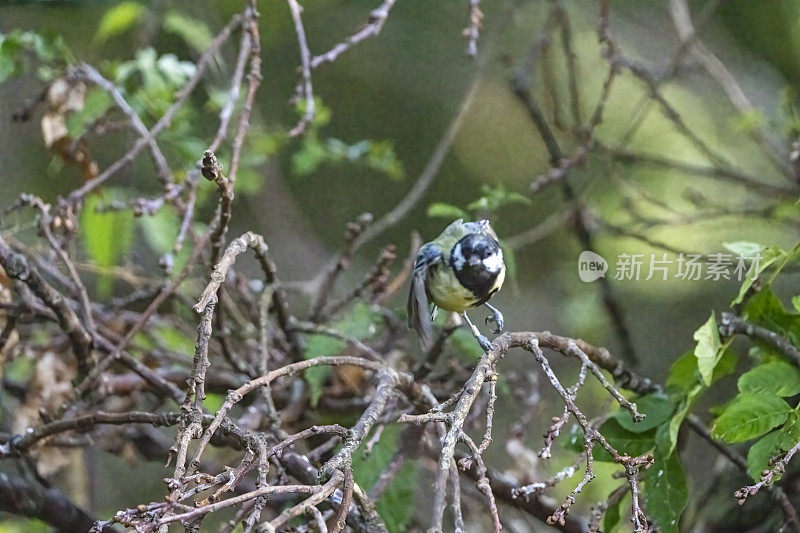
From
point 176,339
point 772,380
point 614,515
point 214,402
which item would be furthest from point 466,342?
point 176,339

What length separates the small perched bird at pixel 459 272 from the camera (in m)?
0.72

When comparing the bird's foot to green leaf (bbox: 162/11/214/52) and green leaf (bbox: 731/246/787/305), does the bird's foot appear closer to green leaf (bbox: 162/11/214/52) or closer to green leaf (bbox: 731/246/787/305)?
green leaf (bbox: 731/246/787/305)

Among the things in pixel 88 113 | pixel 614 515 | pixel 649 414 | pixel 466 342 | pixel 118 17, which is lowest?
pixel 614 515

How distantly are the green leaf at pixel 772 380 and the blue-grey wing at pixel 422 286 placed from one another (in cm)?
33

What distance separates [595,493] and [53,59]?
131 cm

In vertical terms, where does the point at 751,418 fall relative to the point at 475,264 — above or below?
below

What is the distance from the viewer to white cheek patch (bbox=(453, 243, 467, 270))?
29.0 inches

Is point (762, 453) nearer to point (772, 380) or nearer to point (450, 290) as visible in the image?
point (772, 380)

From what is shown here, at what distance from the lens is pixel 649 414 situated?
96cm

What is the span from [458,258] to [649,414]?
14.5 inches

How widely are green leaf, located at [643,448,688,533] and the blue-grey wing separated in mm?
309

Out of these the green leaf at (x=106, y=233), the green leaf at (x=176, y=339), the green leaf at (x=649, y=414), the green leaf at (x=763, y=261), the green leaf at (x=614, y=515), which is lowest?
the green leaf at (x=614, y=515)

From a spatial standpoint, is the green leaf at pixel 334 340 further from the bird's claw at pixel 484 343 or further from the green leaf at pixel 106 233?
the green leaf at pixel 106 233

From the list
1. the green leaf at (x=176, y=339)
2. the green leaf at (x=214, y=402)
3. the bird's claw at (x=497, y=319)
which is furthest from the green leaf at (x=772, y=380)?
the green leaf at (x=176, y=339)
